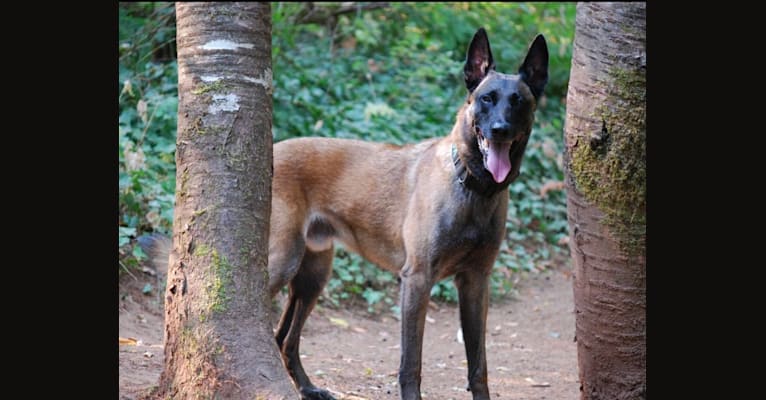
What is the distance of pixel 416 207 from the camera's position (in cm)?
537

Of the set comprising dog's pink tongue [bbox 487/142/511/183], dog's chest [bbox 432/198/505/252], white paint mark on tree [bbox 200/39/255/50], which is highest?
white paint mark on tree [bbox 200/39/255/50]

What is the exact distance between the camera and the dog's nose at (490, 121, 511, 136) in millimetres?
4809

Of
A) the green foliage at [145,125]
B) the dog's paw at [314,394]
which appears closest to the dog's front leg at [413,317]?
the dog's paw at [314,394]

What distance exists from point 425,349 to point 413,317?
6.38 feet

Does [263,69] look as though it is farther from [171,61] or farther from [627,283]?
[171,61]

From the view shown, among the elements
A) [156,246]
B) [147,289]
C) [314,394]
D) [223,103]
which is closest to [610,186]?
[223,103]

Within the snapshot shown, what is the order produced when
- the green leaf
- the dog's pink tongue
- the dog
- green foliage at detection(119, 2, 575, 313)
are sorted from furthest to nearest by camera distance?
green foliage at detection(119, 2, 575, 313) < the green leaf < the dog < the dog's pink tongue

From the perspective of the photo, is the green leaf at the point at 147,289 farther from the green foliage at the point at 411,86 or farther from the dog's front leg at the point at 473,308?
the dog's front leg at the point at 473,308

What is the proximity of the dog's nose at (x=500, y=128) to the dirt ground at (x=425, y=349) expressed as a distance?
1798mm

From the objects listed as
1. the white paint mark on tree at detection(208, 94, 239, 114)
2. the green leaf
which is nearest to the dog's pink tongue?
the white paint mark on tree at detection(208, 94, 239, 114)

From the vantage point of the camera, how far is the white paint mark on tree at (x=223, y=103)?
3.84m

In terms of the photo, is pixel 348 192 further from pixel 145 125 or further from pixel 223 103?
pixel 145 125

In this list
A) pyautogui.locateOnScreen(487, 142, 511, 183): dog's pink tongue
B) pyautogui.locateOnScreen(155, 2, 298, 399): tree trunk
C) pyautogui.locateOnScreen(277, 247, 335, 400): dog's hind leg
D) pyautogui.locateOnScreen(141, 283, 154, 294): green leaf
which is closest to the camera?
pyautogui.locateOnScreen(155, 2, 298, 399): tree trunk

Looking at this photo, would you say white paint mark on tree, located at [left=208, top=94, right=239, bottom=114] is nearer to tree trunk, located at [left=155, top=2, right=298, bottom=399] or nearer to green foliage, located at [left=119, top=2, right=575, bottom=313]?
tree trunk, located at [left=155, top=2, right=298, bottom=399]
